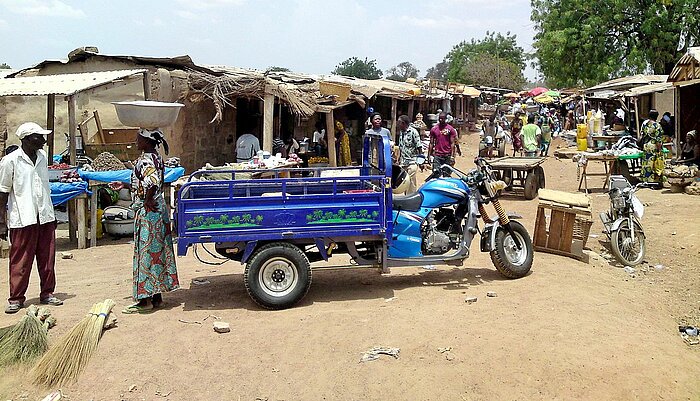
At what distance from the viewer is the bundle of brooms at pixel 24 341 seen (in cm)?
506

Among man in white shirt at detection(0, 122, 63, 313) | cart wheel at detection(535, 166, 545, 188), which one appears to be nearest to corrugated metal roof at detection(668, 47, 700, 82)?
cart wheel at detection(535, 166, 545, 188)

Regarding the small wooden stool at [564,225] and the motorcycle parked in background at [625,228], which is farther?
the motorcycle parked in background at [625,228]

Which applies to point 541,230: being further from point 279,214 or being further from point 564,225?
point 279,214

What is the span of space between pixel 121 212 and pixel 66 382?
5555 mm

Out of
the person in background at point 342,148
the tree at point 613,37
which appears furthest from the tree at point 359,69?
the person in background at point 342,148

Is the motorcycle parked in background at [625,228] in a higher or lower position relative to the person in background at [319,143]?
lower

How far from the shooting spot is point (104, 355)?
16.6ft

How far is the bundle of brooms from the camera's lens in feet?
16.6

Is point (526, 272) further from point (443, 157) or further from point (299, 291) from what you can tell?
point (443, 157)

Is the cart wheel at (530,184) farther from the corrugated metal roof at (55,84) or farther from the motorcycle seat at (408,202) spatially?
the corrugated metal roof at (55,84)

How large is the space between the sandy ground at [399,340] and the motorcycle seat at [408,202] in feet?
2.67

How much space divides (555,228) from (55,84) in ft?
24.0

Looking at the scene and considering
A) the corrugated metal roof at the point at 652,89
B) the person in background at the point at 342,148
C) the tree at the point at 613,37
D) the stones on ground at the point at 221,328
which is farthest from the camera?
the tree at the point at 613,37

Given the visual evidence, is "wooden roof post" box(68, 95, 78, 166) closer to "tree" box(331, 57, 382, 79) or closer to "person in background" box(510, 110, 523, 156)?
"person in background" box(510, 110, 523, 156)
